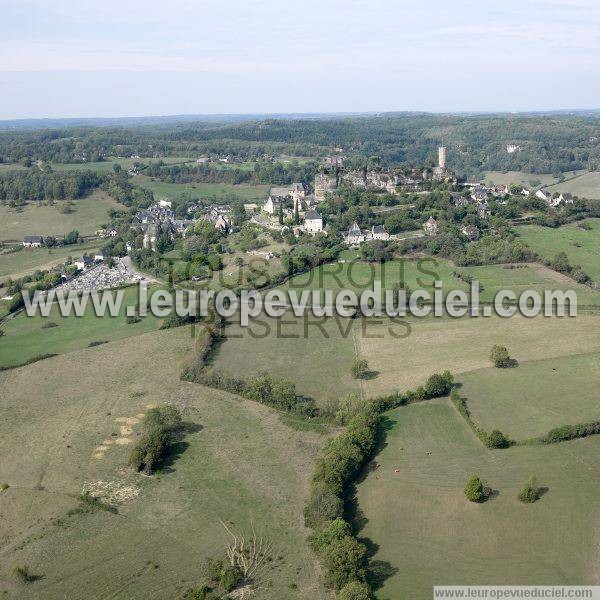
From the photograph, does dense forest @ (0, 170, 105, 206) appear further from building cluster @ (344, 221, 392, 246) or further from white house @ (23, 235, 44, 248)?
building cluster @ (344, 221, 392, 246)

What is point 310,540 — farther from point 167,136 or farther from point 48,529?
point 167,136

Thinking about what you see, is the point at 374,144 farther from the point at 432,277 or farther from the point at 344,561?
the point at 344,561

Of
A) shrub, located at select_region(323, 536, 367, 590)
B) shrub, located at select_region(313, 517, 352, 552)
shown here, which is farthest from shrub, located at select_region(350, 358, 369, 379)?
shrub, located at select_region(323, 536, 367, 590)

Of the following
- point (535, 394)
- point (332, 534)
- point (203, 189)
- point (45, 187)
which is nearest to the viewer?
point (332, 534)

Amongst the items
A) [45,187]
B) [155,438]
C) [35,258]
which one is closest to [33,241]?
[35,258]

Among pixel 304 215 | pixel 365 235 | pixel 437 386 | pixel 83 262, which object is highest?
pixel 304 215

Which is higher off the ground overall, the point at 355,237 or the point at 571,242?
the point at 355,237

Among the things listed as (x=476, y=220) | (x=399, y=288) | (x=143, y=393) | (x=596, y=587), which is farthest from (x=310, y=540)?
(x=476, y=220)

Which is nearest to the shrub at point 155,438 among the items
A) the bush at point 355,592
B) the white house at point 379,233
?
the bush at point 355,592
